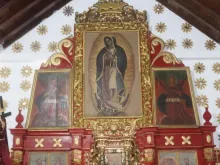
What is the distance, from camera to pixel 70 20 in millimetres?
10539

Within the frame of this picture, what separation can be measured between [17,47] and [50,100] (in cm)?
158

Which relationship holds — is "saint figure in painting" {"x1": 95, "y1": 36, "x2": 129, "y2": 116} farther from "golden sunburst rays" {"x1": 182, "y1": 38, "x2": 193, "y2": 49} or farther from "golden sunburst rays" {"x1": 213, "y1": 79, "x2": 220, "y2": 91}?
"golden sunburst rays" {"x1": 213, "y1": 79, "x2": 220, "y2": 91}

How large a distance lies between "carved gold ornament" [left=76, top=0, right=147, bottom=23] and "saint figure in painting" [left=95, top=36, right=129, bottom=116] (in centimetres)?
51

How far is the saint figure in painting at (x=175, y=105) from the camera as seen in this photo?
9.41 metres

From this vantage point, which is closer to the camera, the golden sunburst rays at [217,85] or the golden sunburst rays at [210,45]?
the golden sunburst rays at [217,85]

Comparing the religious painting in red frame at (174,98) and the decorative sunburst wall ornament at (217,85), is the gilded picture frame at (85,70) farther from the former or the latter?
the decorative sunburst wall ornament at (217,85)

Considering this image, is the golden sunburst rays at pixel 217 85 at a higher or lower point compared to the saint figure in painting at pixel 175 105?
higher

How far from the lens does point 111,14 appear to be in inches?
411

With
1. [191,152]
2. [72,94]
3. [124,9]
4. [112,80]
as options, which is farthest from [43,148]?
[124,9]

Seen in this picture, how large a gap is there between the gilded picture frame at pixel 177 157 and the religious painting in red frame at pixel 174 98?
561mm

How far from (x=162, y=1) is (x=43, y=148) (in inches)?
171

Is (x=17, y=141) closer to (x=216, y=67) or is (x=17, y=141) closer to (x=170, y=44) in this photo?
→ (x=170, y=44)

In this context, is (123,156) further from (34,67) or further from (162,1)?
(162,1)

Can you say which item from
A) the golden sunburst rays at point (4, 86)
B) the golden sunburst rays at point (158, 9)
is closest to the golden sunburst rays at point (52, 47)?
the golden sunburst rays at point (4, 86)
